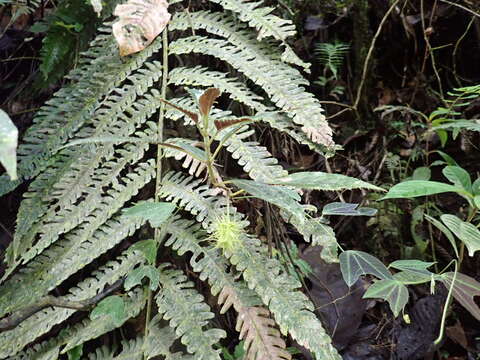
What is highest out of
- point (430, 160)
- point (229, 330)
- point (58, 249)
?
point (58, 249)

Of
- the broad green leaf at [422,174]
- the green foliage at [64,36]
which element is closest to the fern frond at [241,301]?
the green foliage at [64,36]

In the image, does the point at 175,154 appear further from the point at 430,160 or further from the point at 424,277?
the point at 430,160

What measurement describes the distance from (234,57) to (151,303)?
27.0 inches

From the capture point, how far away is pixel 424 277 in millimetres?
1231

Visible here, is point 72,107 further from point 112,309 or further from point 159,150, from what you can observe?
point 112,309

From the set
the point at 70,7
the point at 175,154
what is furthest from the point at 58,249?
the point at 70,7

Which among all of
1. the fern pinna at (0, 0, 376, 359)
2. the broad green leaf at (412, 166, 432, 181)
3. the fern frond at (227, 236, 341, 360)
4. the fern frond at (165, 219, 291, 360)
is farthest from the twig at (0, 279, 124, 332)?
the broad green leaf at (412, 166, 432, 181)

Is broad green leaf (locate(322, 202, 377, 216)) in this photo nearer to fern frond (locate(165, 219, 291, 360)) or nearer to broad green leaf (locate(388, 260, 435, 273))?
broad green leaf (locate(388, 260, 435, 273))

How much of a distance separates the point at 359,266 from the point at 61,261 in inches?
29.0

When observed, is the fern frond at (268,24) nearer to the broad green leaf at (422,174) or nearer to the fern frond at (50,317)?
the fern frond at (50,317)

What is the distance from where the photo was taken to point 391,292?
3.87ft

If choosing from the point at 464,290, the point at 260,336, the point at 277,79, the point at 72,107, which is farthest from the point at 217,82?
the point at 464,290

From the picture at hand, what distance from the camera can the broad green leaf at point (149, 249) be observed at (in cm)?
103

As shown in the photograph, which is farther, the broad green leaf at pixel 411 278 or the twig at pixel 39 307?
the broad green leaf at pixel 411 278
